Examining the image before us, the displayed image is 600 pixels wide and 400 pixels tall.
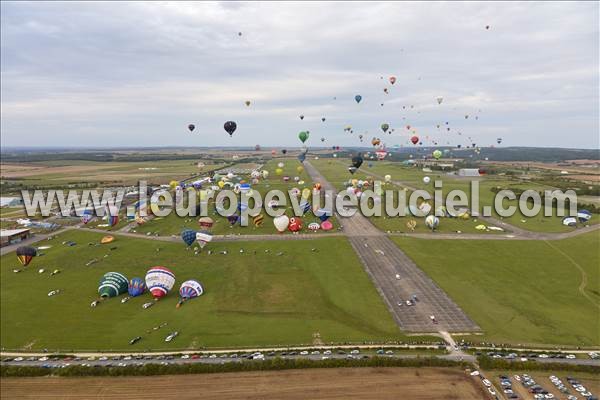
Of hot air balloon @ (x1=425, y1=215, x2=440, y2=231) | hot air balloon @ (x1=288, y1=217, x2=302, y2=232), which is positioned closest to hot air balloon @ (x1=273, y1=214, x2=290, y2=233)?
hot air balloon @ (x1=288, y1=217, x2=302, y2=232)

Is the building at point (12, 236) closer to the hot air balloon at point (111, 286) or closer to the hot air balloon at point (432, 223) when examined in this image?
the hot air balloon at point (111, 286)

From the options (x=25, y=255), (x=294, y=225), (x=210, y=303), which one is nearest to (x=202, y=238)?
(x=294, y=225)

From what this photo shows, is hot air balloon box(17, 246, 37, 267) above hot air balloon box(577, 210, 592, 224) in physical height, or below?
below

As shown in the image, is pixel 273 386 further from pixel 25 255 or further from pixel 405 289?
pixel 25 255

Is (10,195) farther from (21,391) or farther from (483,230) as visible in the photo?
(483,230)

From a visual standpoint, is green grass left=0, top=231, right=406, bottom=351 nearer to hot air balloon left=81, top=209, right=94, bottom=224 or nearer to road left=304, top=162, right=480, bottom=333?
road left=304, top=162, right=480, bottom=333

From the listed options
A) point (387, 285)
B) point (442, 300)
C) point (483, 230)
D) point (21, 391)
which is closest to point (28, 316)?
point (21, 391)

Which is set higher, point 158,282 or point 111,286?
point 158,282
